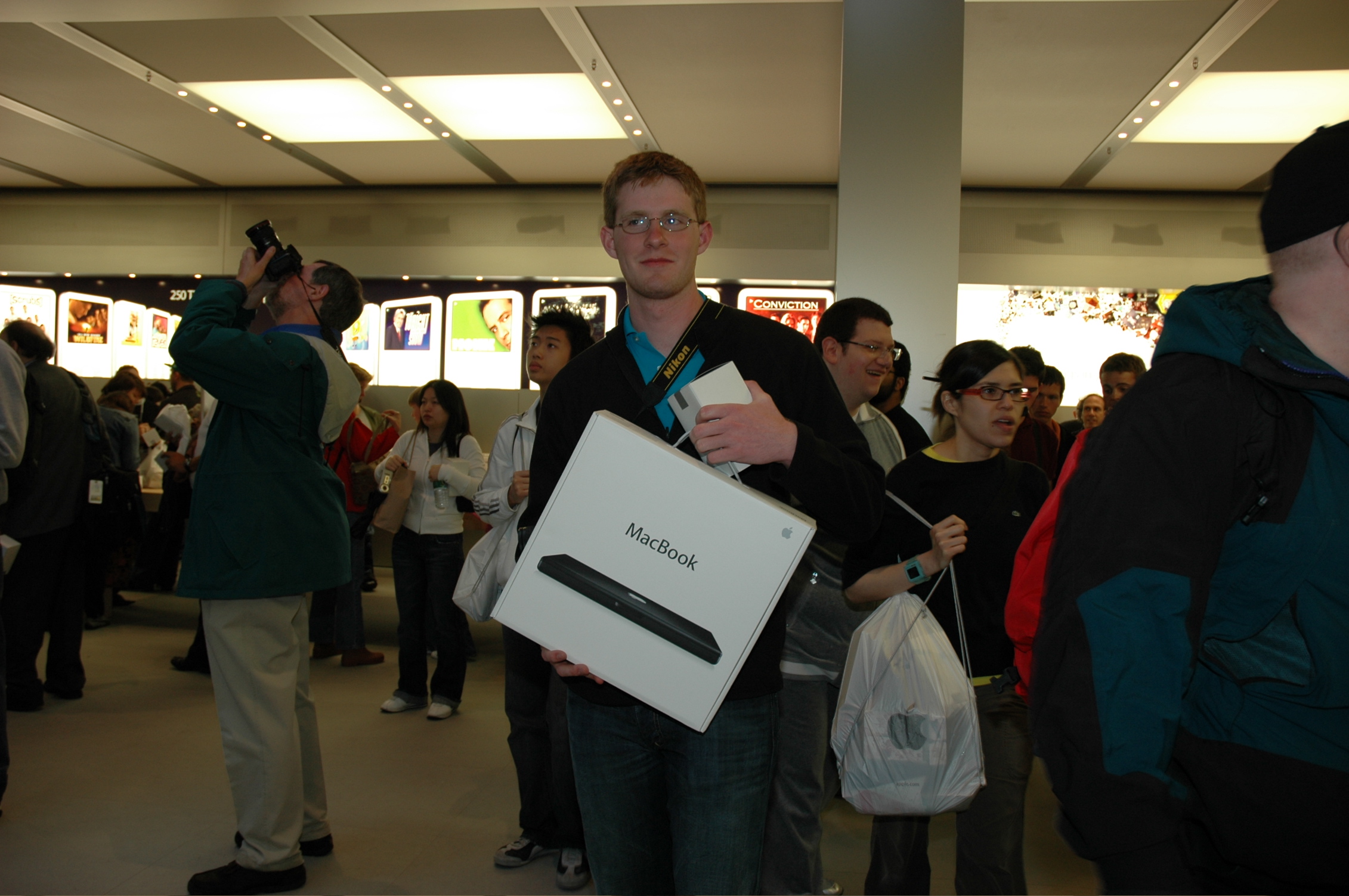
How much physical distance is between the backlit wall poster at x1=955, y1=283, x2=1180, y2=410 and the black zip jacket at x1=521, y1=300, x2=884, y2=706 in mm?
6440

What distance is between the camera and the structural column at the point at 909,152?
3668mm

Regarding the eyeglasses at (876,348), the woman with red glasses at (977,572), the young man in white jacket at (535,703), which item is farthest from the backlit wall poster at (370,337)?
the woman with red glasses at (977,572)

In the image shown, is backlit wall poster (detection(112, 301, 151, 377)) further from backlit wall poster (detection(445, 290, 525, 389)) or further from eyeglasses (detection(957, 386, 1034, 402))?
eyeglasses (detection(957, 386, 1034, 402))

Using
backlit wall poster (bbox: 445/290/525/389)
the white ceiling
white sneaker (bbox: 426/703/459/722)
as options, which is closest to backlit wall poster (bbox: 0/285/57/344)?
the white ceiling

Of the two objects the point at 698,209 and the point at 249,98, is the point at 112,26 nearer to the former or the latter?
the point at 249,98

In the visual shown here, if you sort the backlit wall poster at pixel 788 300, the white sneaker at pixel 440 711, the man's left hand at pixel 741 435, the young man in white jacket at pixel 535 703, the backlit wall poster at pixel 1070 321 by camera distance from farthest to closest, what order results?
the backlit wall poster at pixel 788 300 → the backlit wall poster at pixel 1070 321 → the white sneaker at pixel 440 711 → the young man in white jacket at pixel 535 703 → the man's left hand at pixel 741 435

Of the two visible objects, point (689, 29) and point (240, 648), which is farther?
point (689, 29)

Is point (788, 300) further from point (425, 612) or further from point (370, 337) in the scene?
point (425, 612)

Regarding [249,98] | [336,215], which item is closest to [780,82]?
[249,98]

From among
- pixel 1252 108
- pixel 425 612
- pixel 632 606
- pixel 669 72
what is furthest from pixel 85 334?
pixel 1252 108

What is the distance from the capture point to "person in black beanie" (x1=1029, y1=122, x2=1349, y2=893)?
2.84ft

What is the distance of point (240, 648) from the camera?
8.19 ft

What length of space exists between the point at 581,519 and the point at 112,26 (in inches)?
216

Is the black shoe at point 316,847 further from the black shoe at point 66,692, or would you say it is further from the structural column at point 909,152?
the structural column at point 909,152
